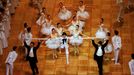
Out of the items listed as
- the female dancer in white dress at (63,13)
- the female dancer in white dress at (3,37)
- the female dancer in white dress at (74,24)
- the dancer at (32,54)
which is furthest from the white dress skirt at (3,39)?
the female dancer in white dress at (63,13)

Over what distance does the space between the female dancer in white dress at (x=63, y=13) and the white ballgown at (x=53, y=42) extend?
1.95 m

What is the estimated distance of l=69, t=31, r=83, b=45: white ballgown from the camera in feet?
54.5

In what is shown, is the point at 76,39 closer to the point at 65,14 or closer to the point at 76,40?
the point at 76,40

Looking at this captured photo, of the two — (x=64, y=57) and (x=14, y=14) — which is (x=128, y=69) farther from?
(x=14, y=14)

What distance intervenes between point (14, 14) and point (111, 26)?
4174 millimetres

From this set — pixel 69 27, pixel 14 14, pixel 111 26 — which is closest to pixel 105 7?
pixel 111 26

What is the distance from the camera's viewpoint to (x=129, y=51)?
17062mm

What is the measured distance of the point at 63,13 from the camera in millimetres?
18547

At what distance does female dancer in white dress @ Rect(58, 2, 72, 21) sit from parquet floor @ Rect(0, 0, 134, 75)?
385 millimetres

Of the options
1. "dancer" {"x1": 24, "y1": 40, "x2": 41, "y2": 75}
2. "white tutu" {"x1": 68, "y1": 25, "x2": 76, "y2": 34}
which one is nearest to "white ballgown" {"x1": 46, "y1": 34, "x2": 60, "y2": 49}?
"white tutu" {"x1": 68, "y1": 25, "x2": 76, "y2": 34}

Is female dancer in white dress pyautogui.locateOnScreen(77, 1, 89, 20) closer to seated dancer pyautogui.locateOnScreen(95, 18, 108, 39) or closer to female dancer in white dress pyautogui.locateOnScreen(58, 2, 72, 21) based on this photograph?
female dancer in white dress pyautogui.locateOnScreen(58, 2, 72, 21)

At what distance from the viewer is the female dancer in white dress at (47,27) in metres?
17.6

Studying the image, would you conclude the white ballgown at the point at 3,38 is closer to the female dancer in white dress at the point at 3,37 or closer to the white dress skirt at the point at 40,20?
the female dancer in white dress at the point at 3,37

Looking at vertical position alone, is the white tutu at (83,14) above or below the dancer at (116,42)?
above
